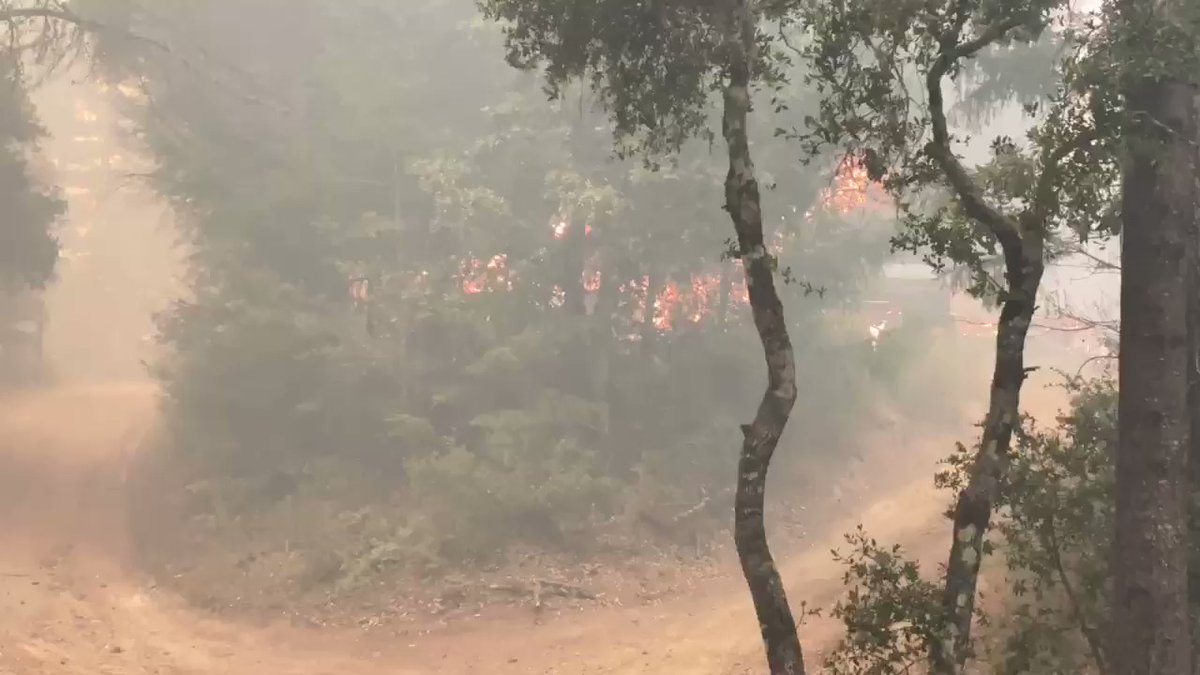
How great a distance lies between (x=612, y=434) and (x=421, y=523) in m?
4.83

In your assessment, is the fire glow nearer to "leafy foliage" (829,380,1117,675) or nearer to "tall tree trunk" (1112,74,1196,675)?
"leafy foliage" (829,380,1117,675)

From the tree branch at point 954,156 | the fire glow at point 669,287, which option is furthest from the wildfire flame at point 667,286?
the tree branch at point 954,156

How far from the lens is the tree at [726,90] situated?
19.1ft

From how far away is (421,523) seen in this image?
15.4m

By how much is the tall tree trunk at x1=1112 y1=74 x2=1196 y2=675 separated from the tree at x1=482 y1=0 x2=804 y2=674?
90.2 inches

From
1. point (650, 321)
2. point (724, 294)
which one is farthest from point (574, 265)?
point (724, 294)

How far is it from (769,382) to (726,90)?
222 centimetres

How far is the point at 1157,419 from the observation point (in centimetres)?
564

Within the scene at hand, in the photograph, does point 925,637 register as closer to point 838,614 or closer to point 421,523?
point 838,614

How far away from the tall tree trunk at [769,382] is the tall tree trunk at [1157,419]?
2.29 metres

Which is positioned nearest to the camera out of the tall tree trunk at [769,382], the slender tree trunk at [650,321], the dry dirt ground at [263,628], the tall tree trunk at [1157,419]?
the tall tree trunk at [1157,419]

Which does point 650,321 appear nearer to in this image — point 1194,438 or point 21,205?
point 1194,438

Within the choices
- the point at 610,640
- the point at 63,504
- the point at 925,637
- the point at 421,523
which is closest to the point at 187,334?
the point at 63,504

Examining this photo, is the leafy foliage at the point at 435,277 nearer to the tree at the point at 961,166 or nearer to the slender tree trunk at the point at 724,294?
the slender tree trunk at the point at 724,294
